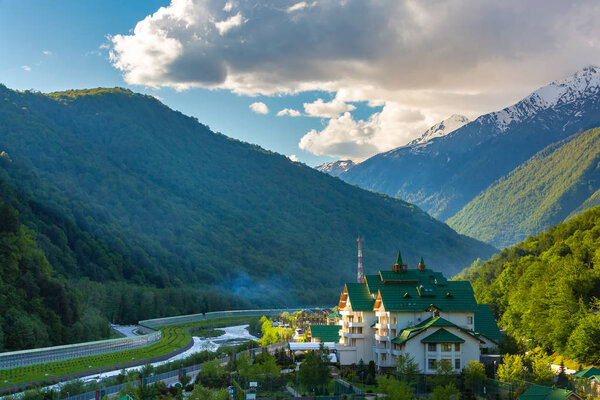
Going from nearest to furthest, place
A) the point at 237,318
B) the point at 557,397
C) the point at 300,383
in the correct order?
the point at 557,397 → the point at 300,383 → the point at 237,318

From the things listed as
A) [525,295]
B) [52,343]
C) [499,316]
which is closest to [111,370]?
[52,343]

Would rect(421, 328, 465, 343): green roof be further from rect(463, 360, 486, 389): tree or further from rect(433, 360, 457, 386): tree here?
rect(463, 360, 486, 389): tree

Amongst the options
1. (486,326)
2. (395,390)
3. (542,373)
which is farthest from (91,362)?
(542,373)

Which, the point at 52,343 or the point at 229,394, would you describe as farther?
the point at 52,343

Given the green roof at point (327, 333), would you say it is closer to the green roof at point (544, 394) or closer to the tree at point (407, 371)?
the tree at point (407, 371)

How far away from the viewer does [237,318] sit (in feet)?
642

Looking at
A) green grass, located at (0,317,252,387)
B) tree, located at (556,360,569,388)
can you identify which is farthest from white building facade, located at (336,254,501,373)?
green grass, located at (0,317,252,387)

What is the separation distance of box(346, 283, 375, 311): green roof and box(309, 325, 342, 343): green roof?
11438 mm

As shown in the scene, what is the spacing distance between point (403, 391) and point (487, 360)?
22790mm

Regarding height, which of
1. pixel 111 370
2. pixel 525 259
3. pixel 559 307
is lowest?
pixel 111 370

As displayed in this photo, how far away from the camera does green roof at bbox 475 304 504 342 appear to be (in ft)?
281

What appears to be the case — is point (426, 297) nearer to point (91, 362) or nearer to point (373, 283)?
point (373, 283)

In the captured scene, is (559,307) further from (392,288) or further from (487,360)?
(392,288)

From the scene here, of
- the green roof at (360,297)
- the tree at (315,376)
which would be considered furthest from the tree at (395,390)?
the green roof at (360,297)
